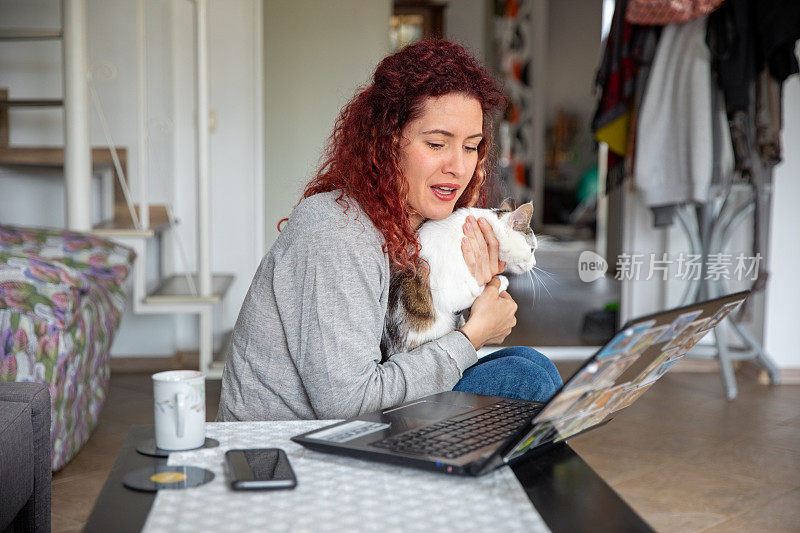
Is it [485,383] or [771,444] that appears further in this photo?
[771,444]

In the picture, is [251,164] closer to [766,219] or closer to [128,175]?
[128,175]

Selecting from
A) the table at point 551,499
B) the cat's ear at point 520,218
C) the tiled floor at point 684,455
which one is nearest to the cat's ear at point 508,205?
the cat's ear at point 520,218

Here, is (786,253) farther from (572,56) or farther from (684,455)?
Result: (572,56)

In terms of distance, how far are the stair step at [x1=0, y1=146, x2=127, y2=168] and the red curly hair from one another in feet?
6.72

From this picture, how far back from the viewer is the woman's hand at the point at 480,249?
1.28 m

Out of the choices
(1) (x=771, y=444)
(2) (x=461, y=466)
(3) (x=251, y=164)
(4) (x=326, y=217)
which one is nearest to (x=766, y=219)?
(1) (x=771, y=444)

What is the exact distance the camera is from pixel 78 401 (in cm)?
221

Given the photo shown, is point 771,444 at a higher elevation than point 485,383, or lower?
lower

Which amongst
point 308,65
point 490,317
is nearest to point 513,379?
point 490,317

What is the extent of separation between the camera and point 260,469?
789 millimetres

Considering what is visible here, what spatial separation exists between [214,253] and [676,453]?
2105 millimetres

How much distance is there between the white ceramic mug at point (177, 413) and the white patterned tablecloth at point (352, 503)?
3 centimetres

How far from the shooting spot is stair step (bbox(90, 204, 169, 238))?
280 centimetres

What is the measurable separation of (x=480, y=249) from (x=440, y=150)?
174mm
